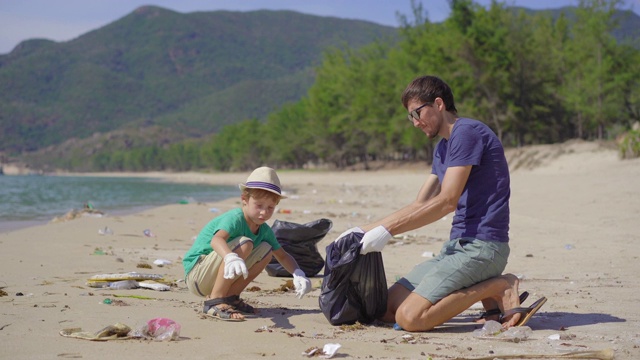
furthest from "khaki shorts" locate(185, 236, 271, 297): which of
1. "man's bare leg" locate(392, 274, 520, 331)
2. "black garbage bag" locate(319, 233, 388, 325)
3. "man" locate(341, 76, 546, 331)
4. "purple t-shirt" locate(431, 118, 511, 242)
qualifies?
"purple t-shirt" locate(431, 118, 511, 242)

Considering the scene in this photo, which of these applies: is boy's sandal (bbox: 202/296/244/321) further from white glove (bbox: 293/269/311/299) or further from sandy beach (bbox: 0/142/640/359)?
white glove (bbox: 293/269/311/299)

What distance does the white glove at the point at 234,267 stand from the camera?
419cm

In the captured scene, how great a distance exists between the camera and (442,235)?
9578mm

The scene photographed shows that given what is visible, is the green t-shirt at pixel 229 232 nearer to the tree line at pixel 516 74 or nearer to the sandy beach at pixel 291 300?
the sandy beach at pixel 291 300

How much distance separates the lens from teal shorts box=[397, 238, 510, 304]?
13.8 feet

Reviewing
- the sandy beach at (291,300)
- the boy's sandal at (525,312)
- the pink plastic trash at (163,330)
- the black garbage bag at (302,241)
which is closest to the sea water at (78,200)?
the sandy beach at (291,300)

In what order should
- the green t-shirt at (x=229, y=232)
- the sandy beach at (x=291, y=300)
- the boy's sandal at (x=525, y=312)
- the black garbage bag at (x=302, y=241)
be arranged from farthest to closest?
1. the black garbage bag at (x=302, y=241)
2. the green t-shirt at (x=229, y=232)
3. the boy's sandal at (x=525, y=312)
4. the sandy beach at (x=291, y=300)

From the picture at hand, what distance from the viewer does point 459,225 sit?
14.6ft

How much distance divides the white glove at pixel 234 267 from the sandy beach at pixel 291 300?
1.06 feet

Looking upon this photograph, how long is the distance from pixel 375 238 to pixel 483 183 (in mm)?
814

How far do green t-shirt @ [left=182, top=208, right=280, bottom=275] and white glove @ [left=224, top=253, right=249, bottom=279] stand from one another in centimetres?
33

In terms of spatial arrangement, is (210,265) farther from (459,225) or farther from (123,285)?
(459,225)

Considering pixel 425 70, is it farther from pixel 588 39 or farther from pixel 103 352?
pixel 103 352

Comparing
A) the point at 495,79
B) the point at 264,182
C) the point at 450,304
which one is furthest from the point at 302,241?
the point at 495,79
